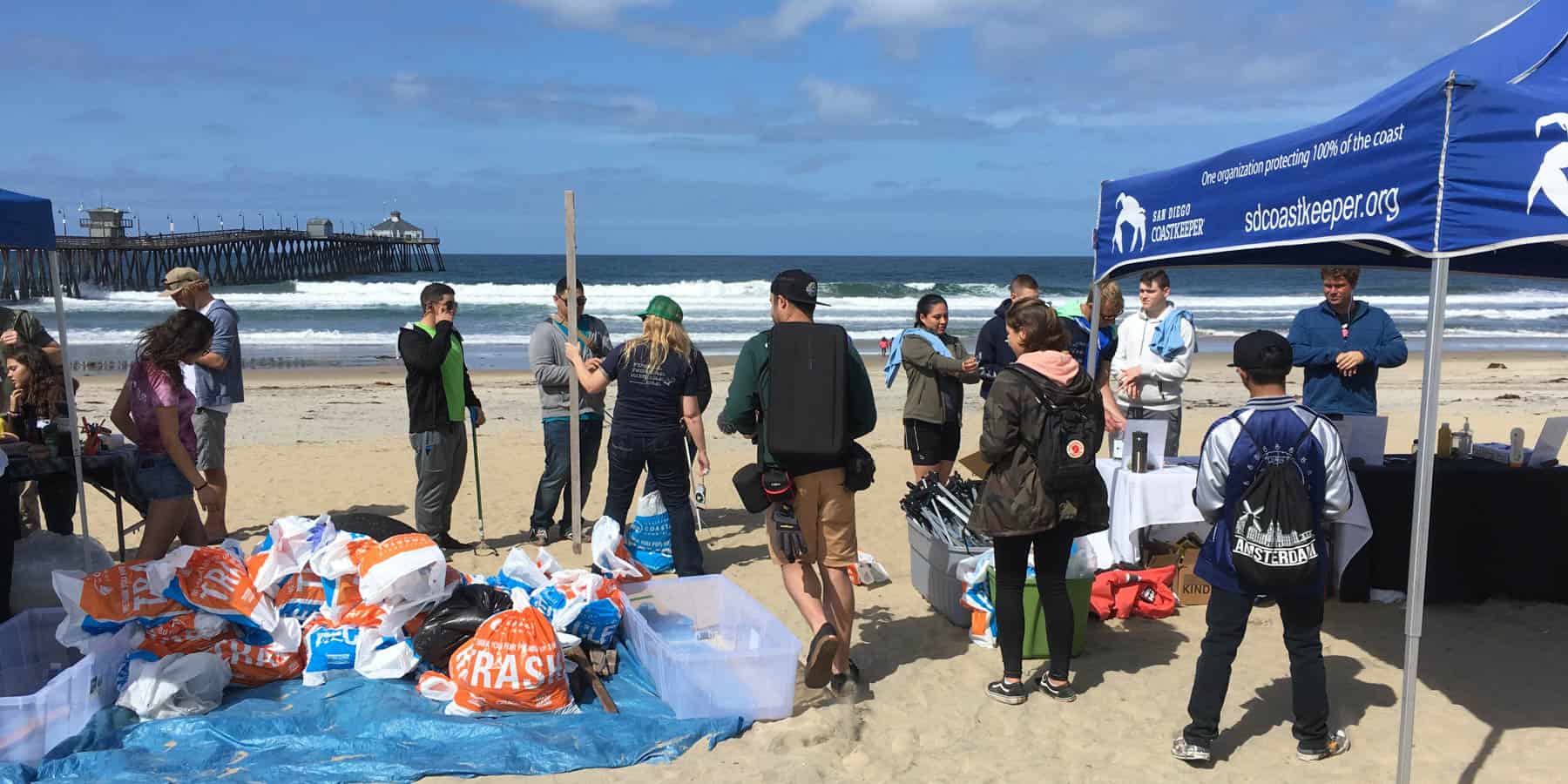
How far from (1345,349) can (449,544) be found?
15.9 feet

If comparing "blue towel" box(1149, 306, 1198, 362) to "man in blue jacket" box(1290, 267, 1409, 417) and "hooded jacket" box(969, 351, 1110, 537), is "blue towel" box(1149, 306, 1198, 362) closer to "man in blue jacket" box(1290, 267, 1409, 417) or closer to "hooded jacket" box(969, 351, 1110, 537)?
"man in blue jacket" box(1290, 267, 1409, 417)

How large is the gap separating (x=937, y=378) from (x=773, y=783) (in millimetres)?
3036

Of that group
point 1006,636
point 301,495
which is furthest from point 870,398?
point 301,495

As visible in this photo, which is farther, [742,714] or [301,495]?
[301,495]

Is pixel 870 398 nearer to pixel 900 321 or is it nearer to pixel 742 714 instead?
pixel 742 714

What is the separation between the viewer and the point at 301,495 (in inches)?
304

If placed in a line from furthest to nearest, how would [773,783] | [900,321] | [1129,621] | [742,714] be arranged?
[900,321], [1129,621], [742,714], [773,783]

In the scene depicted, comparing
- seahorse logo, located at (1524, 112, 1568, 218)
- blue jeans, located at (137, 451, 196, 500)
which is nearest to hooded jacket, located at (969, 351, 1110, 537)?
seahorse logo, located at (1524, 112, 1568, 218)

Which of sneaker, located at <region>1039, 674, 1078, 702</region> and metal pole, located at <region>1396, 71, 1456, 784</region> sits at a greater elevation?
metal pole, located at <region>1396, 71, 1456, 784</region>

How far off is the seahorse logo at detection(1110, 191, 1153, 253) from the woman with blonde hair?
2092 millimetres

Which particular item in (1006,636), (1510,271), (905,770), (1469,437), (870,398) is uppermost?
(1510,271)

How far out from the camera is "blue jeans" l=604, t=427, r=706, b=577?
16.9 feet

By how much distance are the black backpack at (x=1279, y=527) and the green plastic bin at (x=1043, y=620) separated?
1.20 metres

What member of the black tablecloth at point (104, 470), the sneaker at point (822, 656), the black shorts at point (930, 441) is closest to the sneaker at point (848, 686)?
the sneaker at point (822, 656)
